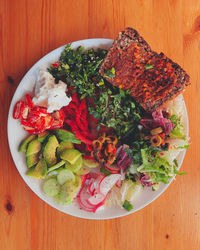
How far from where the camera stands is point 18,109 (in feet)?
6.54

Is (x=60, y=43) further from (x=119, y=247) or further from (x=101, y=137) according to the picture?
(x=119, y=247)

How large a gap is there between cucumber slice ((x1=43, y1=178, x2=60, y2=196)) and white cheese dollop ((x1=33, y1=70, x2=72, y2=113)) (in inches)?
27.3

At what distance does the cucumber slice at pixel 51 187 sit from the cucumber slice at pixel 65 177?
5cm

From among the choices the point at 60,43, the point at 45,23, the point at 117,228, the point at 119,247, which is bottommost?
the point at 119,247

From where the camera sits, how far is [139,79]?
82.4 inches

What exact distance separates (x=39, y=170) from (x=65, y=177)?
0.26 metres

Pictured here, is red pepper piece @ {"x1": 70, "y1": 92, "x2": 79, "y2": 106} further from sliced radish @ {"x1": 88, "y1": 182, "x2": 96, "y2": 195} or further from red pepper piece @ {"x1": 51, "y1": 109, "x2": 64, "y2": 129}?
sliced radish @ {"x1": 88, "y1": 182, "x2": 96, "y2": 195}

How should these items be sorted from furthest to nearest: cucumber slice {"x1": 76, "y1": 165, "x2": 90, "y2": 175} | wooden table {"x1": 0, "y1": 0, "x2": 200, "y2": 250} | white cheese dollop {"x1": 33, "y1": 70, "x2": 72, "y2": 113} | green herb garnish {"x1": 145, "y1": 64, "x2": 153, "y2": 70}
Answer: wooden table {"x1": 0, "y1": 0, "x2": 200, "y2": 250} → cucumber slice {"x1": 76, "y1": 165, "x2": 90, "y2": 175} → green herb garnish {"x1": 145, "y1": 64, "x2": 153, "y2": 70} → white cheese dollop {"x1": 33, "y1": 70, "x2": 72, "y2": 113}

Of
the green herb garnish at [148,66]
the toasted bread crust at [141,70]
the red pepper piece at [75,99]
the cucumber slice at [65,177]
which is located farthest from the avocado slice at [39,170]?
the green herb garnish at [148,66]

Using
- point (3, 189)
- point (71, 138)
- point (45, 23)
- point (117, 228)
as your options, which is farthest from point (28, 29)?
point (117, 228)

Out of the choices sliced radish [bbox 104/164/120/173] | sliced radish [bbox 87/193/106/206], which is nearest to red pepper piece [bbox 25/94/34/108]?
sliced radish [bbox 104/164/120/173]

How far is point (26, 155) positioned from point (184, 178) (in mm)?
1738

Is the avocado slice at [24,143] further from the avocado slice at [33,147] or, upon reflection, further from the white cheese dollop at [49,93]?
the white cheese dollop at [49,93]

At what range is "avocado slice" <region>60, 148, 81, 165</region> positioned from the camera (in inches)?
79.9
